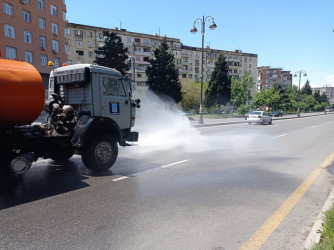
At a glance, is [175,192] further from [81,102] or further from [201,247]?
[81,102]

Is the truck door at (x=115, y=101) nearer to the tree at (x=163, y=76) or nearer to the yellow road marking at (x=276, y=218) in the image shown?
the yellow road marking at (x=276, y=218)

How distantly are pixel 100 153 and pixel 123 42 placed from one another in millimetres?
66497

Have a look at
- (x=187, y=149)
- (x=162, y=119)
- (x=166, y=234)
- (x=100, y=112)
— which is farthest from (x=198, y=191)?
(x=162, y=119)

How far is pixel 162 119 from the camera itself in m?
17.6

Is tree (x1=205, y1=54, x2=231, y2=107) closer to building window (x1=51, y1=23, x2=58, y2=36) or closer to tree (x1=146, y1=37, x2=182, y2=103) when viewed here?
tree (x1=146, y1=37, x2=182, y2=103)

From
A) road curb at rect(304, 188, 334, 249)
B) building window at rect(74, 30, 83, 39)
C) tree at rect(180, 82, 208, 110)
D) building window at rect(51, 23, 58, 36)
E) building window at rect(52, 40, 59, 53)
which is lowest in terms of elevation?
road curb at rect(304, 188, 334, 249)

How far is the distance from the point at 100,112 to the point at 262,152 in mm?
6601

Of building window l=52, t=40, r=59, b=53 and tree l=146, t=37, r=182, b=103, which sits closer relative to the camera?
building window l=52, t=40, r=59, b=53

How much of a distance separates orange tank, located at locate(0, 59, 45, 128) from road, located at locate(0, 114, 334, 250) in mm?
1455

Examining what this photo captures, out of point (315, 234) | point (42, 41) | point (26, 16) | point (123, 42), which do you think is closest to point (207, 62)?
point (123, 42)

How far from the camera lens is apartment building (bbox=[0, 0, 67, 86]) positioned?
32.8 metres

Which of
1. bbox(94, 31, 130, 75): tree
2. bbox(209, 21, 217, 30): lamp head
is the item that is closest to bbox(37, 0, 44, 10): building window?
bbox(94, 31, 130, 75): tree

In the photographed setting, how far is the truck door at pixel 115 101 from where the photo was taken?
686 cm

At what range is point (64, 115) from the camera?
651 cm
